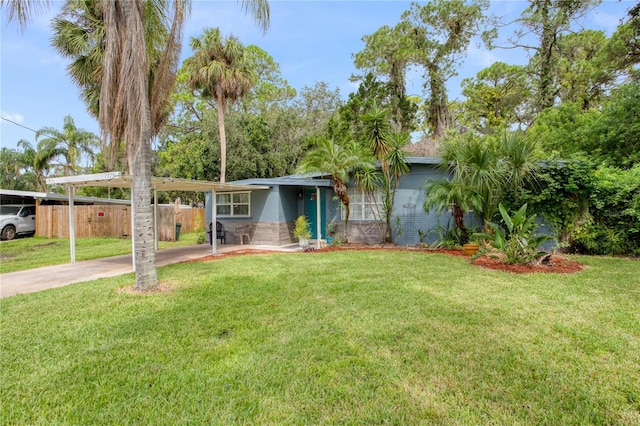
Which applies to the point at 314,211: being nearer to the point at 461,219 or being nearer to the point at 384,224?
the point at 384,224

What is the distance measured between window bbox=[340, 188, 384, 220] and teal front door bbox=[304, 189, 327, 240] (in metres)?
0.90

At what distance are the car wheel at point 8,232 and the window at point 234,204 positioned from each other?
11.0 meters

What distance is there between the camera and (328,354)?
3471 mm

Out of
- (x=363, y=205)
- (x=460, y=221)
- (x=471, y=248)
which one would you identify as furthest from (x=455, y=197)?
(x=363, y=205)

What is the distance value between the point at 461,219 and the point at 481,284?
438 centimetres

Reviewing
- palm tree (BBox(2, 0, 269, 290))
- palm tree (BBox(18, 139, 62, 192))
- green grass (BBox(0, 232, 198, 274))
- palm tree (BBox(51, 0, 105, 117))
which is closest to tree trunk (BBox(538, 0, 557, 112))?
palm tree (BBox(2, 0, 269, 290))

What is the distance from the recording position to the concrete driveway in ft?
22.5

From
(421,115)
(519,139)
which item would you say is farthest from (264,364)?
(421,115)

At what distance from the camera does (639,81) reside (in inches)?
480

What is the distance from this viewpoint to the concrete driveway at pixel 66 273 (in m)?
6.87

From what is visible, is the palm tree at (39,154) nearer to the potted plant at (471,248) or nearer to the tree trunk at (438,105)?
the tree trunk at (438,105)

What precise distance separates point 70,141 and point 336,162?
26.0 m

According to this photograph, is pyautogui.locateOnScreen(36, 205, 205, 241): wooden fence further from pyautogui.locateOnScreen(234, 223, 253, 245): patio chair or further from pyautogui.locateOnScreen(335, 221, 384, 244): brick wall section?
pyautogui.locateOnScreen(335, 221, 384, 244): brick wall section

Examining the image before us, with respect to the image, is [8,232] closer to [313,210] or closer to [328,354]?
[313,210]
